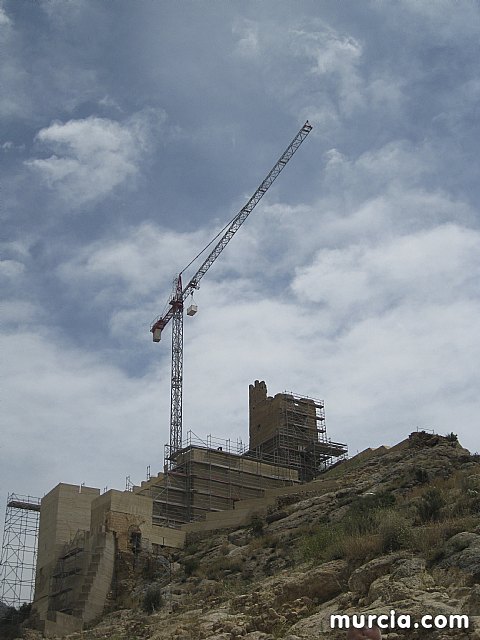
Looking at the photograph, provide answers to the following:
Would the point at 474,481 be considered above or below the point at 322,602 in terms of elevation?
above

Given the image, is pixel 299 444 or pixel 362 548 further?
pixel 299 444

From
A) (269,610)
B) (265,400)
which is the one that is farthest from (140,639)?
(265,400)

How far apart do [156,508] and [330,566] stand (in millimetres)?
25959

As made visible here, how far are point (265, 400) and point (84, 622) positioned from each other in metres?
27.6

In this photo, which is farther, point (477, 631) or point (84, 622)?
point (84, 622)

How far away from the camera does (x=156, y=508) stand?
136 feet

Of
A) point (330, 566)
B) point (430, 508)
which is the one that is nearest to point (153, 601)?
point (330, 566)

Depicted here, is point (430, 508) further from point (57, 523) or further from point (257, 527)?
point (57, 523)

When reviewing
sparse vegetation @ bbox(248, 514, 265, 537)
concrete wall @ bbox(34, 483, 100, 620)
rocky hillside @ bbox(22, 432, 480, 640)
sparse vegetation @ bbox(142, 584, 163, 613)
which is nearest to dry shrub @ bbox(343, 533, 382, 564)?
rocky hillside @ bbox(22, 432, 480, 640)

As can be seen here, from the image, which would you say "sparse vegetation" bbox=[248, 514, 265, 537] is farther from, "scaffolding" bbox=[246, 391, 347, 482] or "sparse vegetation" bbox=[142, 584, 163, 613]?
"scaffolding" bbox=[246, 391, 347, 482]

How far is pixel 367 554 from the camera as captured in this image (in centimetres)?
1680

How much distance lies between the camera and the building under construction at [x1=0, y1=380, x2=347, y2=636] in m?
31.1

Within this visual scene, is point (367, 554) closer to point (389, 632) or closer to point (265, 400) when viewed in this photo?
point (389, 632)

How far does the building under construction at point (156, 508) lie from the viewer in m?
31.1
